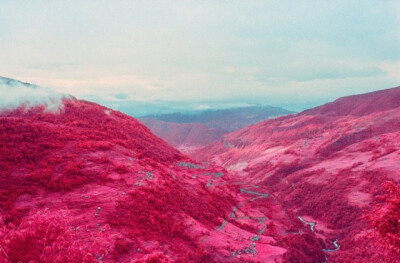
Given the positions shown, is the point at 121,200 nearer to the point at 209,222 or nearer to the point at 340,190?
the point at 209,222

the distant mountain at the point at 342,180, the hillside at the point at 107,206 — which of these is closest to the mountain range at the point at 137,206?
the hillside at the point at 107,206

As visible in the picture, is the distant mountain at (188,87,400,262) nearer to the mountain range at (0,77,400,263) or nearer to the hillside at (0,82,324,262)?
the mountain range at (0,77,400,263)

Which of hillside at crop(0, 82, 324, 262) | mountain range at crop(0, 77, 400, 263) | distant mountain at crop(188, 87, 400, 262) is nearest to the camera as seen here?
mountain range at crop(0, 77, 400, 263)

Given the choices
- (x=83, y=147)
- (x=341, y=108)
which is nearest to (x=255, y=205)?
(x=83, y=147)

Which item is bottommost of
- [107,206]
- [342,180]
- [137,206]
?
[342,180]

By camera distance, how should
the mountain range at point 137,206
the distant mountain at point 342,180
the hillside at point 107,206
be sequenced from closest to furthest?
the mountain range at point 137,206 < the hillside at point 107,206 < the distant mountain at point 342,180

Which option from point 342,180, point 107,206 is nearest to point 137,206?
point 107,206

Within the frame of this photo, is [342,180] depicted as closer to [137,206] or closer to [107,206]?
[137,206]

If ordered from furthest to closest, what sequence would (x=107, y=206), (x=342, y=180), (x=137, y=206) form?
(x=342, y=180) → (x=137, y=206) → (x=107, y=206)

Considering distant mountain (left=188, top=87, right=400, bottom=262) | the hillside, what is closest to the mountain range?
the hillside

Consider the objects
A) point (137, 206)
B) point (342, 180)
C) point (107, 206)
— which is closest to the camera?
point (107, 206)

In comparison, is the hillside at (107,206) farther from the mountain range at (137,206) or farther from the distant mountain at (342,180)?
the distant mountain at (342,180)
